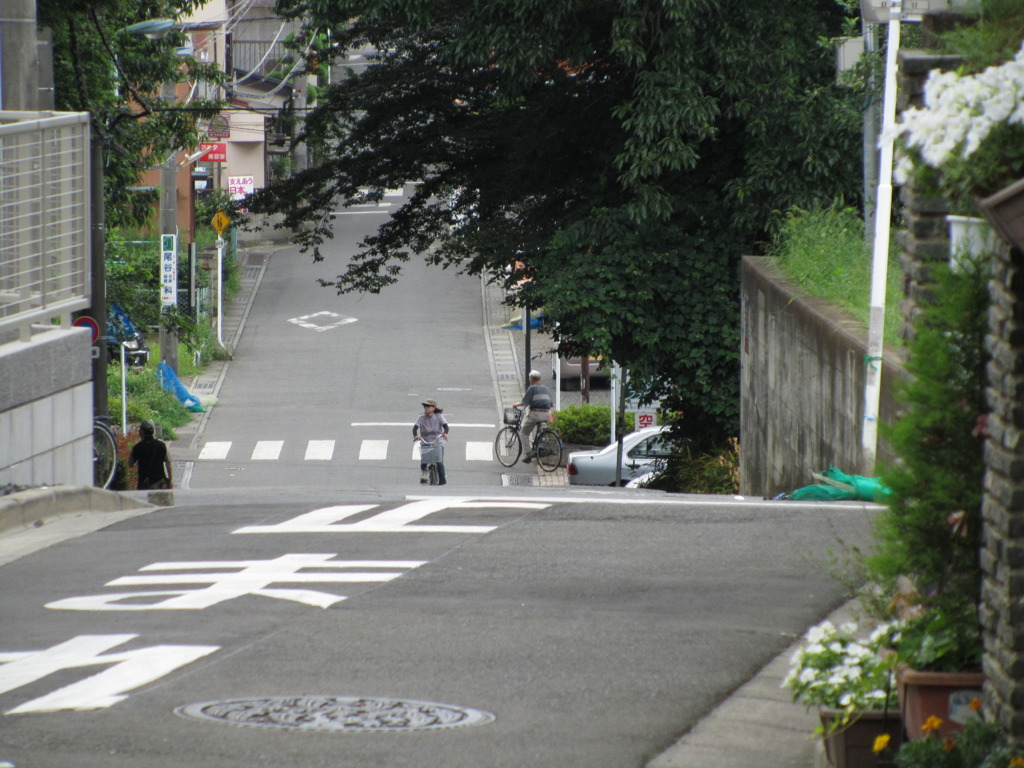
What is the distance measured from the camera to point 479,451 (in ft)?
104

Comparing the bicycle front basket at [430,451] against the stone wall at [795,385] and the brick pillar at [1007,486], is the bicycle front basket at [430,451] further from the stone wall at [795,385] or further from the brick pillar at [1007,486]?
the brick pillar at [1007,486]

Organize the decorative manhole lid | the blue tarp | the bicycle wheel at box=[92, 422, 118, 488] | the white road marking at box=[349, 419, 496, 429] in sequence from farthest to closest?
the blue tarp
the white road marking at box=[349, 419, 496, 429]
the bicycle wheel at box=[92, 422, 118, 488]
the decorative manhole lid

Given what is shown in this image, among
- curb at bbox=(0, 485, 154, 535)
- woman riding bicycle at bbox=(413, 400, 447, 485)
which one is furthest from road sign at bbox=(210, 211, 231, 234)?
curb at bbox=(0, 485, 154, 535)

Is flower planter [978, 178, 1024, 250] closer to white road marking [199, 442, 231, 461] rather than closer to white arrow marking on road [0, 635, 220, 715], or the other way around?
white arrow marking on road [0, 635, 220, 715]

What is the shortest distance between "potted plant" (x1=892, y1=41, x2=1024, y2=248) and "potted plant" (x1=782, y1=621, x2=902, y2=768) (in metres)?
1.72

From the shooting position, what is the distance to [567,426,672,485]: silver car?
26.8m

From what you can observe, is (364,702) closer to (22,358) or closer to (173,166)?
(22,358)

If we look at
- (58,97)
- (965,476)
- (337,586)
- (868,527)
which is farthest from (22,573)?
(58,97)

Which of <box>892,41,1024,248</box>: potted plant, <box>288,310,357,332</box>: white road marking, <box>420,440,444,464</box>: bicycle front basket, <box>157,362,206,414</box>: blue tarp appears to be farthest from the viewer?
<box>288,310,357,332</box>: white road marking

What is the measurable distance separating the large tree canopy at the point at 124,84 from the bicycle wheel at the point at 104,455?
4733mm

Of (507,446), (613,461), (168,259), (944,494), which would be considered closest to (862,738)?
(944,494)

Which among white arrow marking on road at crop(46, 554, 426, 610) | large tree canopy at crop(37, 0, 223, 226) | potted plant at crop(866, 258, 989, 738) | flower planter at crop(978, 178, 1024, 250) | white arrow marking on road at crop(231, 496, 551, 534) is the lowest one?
white arrow marking on road at crop(231, 496, 551, 534)

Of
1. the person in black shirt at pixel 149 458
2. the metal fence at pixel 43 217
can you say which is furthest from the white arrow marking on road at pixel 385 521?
the person in black shirt at pixel 149 458

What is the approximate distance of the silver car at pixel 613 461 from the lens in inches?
1056
